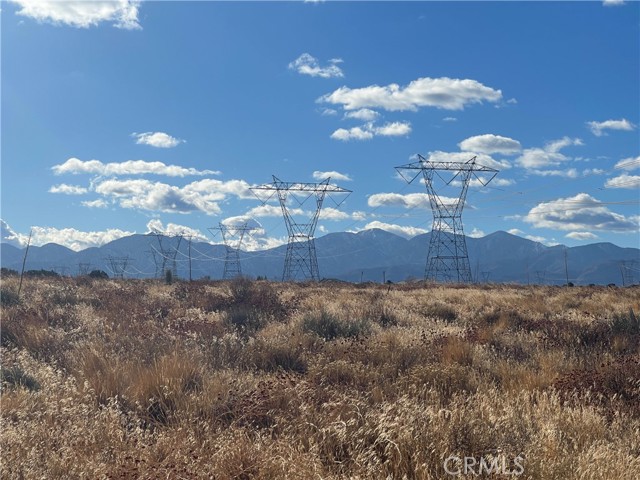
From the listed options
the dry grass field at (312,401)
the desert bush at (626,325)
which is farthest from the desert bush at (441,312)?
the desert bush at (626,325)

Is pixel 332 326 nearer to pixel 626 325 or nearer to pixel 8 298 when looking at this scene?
pixel 626 325

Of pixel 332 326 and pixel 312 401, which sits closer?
pixel 312 401

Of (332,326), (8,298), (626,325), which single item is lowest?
(626,325)

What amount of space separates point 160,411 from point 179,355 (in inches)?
74.0

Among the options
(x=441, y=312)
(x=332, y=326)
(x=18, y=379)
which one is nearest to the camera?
(x=18, y=379)

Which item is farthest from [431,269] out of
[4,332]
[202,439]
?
[202,439]

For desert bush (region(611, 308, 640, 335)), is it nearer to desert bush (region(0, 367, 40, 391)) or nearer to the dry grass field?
the dry grass field

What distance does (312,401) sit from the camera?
607 cm

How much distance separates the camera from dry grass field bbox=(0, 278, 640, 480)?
177 inches

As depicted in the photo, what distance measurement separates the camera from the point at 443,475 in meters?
4.13

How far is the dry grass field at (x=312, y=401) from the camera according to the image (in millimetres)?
4496

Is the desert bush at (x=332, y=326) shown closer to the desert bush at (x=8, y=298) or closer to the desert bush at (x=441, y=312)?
the desert bush at (x=441, y=312)

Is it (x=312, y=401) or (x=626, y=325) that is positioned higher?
(x=626, y=325)

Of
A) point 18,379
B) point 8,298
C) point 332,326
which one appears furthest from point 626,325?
point 8,298
